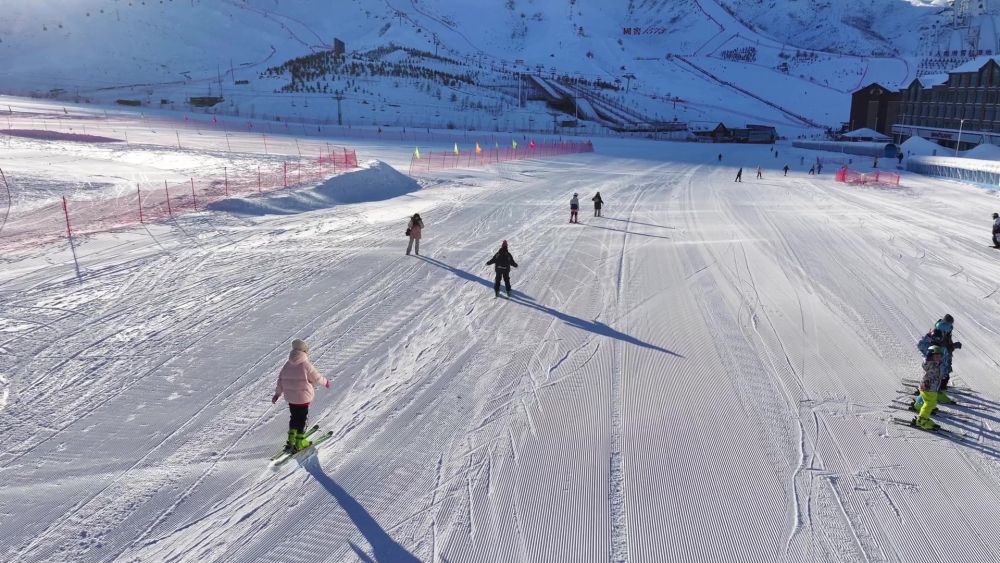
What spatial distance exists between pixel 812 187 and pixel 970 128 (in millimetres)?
41188

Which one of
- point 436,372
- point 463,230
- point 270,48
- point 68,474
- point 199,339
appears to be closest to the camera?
point 68,474

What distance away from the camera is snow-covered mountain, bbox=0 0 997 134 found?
3036 inches

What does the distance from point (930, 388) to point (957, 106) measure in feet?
242

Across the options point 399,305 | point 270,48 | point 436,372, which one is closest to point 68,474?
point 436,372

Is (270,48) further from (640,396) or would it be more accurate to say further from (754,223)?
(640,396)

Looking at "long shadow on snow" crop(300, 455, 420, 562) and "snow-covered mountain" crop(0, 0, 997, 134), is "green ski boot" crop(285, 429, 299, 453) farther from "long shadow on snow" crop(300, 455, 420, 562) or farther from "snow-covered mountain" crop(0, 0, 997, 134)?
"snow-covered mountain" crop(0, 0, 997, 134)

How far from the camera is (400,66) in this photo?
310 ft

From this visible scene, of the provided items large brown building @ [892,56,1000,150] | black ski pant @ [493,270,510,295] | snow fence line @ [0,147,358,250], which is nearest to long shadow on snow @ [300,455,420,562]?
black ski pant @ [493,270,510,295]

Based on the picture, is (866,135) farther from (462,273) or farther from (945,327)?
(945,327)

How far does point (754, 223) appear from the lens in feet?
71.9

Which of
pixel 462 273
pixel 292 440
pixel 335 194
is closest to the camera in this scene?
pixel 292 440

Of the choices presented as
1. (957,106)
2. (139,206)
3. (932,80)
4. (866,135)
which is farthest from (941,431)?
(932,80)

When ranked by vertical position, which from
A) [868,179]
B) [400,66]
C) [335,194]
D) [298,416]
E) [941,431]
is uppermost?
[400,66]

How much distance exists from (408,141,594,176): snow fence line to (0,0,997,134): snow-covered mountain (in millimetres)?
17676
